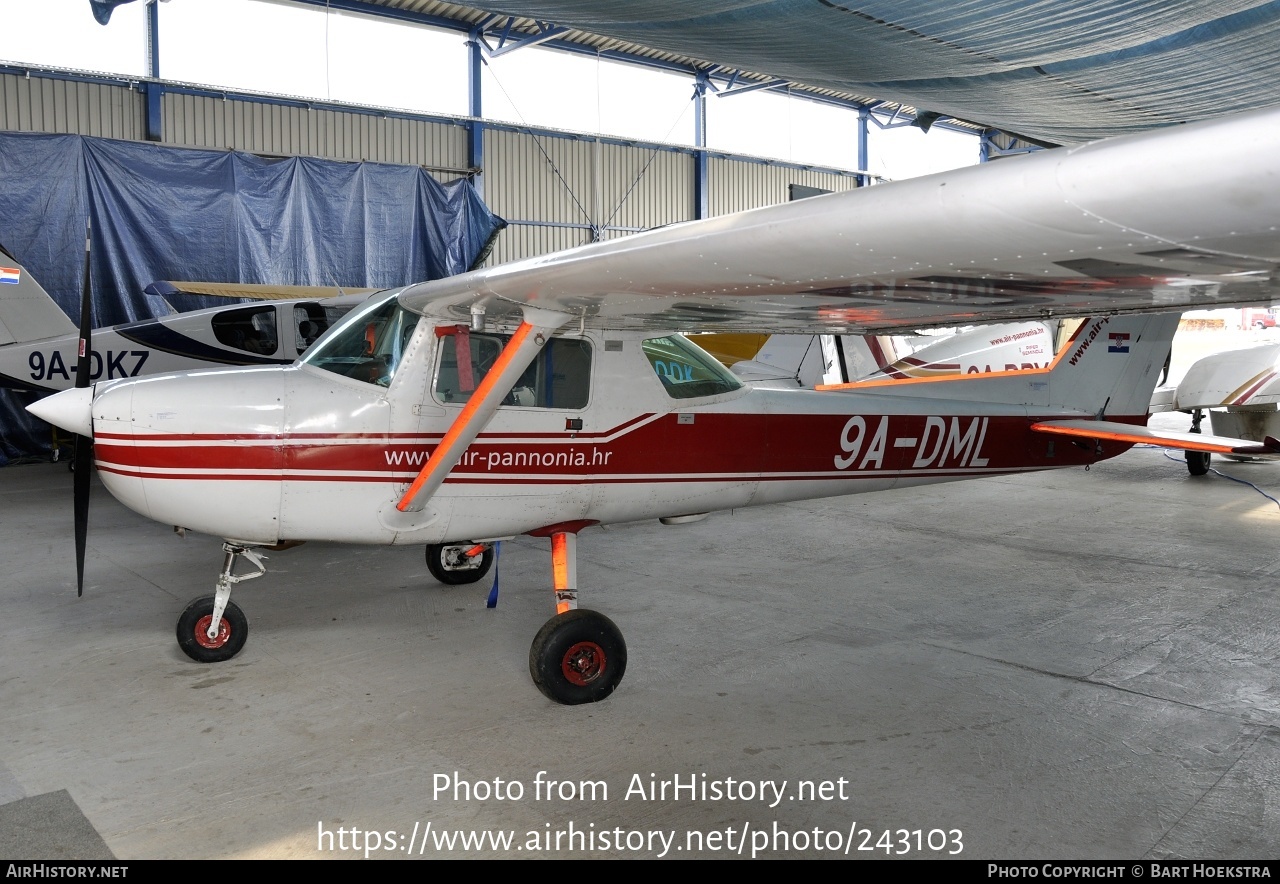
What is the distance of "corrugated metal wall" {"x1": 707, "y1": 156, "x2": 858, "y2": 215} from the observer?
71.8 feet

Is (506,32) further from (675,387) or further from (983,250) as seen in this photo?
(983,250)

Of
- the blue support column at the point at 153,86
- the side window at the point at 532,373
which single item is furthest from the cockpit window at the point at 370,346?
the blue support column at the point at 153,86

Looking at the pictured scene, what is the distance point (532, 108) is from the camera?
18766mm

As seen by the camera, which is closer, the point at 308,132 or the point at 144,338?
the point at 144,338

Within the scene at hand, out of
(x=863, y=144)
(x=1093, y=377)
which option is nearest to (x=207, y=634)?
(x=1093, y=377)

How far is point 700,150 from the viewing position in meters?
21.3

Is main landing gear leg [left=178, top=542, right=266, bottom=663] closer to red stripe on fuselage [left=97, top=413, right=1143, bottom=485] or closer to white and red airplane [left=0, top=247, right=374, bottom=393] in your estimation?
red stripe on fuselage [left=97, top=413, right=1143, bottom=485]

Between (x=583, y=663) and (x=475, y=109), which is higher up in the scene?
(x=475, y=109)

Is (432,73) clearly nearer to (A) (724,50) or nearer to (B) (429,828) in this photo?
(A) (724,50)

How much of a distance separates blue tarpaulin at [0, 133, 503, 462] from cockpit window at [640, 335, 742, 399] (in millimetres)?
11061

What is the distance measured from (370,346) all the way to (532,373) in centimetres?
81

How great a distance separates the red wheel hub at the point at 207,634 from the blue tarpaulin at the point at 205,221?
10.2 metres

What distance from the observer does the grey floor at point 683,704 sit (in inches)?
124
